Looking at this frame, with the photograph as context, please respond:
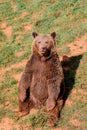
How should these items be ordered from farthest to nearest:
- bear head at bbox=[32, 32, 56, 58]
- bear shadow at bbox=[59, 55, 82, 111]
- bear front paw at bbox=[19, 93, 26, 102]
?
bear shadow at bbox=[59, 55, 82, 111]
bear front paw at bbox=[19, 93, 26, 102]
bear head at bbox=[32, 32, 56, 58]

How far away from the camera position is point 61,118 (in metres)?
7.93

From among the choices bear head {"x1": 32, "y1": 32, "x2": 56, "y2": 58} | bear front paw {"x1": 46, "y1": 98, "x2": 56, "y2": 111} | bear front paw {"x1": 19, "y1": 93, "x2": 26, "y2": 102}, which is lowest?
bear front paw {"x1": 46, "y1": 98, "x2": 56, "y2": 111}

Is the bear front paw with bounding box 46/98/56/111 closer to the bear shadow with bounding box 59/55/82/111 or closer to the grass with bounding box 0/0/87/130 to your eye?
the grass with bounding box 0/0/87/130

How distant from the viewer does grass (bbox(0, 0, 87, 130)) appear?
798 cm

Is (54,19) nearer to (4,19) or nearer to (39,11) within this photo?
(39,11)

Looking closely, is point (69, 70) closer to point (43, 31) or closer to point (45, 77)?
point (45, 77)

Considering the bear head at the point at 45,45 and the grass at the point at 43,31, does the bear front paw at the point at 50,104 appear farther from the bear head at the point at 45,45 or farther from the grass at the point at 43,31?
the bear head at the point at 45,45

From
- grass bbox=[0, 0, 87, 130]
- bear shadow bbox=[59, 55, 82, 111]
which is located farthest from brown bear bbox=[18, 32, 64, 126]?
bear shadow bbox=[59, 55, 82, 111]

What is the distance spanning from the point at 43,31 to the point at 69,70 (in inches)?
81.1

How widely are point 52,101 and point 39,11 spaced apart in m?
4.72

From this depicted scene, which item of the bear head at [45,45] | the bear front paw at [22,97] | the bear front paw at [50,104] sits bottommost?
the bear front paw at [50,104]

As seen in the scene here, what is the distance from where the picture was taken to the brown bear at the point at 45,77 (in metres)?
7.83

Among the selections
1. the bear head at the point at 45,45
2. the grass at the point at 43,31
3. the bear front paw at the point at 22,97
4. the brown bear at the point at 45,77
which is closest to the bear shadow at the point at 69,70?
the grass at the point at 43,31

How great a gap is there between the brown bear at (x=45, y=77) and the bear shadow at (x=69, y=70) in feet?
1.95
